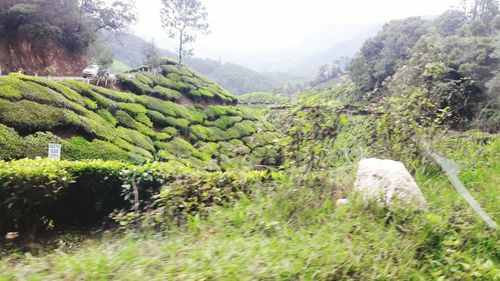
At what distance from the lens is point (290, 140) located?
3285 mm

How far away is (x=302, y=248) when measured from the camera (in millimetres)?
1834

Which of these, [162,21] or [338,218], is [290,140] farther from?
[162,21]

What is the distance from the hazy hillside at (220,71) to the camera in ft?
218

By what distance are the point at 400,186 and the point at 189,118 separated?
1485 centimetres

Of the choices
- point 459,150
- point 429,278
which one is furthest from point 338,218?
point 459,150

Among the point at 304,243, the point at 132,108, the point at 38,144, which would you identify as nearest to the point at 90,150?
the point at 38,144

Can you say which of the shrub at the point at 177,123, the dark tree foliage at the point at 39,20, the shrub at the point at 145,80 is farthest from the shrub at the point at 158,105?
the dark tree foliage at the point at 39,20

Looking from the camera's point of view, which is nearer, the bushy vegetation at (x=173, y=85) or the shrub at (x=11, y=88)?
the shrub at (x=11, y=88)

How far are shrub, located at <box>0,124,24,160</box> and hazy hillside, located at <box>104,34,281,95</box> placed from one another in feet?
188

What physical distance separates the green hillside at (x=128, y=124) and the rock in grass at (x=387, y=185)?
3.43ft

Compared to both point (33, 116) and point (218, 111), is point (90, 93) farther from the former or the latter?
point (218, 111)

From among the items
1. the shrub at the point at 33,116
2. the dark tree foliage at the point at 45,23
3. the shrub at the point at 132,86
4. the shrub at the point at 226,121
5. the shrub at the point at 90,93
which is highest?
the dark tree foliage at the point at 45,23

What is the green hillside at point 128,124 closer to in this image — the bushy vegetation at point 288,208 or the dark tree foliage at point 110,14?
the bushy vegetation at point 288,208

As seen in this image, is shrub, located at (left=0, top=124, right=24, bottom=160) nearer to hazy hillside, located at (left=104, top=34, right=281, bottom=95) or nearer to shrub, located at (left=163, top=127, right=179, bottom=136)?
shrub, located at (left=163, top=127, right=179, bottom=136)
